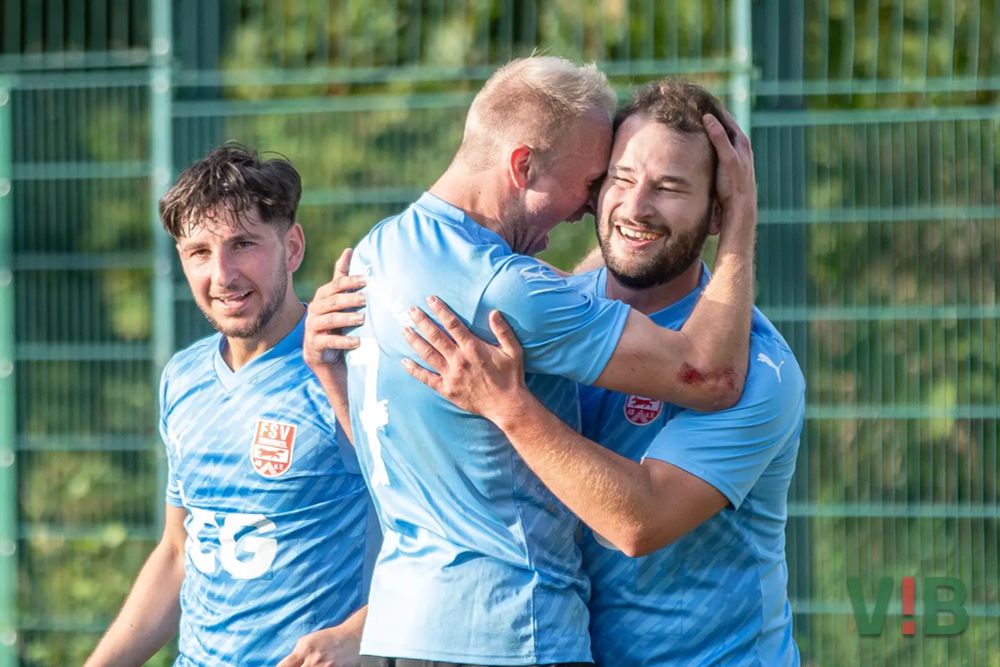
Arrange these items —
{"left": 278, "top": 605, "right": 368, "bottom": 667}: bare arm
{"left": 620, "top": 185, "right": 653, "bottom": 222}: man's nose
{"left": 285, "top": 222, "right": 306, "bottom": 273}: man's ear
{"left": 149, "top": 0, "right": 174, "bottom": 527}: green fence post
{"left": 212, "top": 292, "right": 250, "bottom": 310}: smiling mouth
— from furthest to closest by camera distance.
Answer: {"left": 149, "top": 0, "right": 174, "bottom": 527}: green fence post → {"left": 285, "top": 222, "right": 306, "bottom": 273}: man's ear → {"left": 212, "top": 292, "right": 250, "bottom": 310}: smiling mouth → {"left": 278, "top": 605, "right": 368, "bottom": 667}: bare arm → {"left": 620, "top": 185, "right": 653, "bottom": 222}: man's nose

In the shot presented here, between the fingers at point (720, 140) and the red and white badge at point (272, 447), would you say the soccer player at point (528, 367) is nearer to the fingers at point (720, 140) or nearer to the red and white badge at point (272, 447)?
the fingers at point (720, 140)

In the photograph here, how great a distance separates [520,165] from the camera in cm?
332

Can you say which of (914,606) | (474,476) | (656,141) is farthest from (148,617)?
(914,606)

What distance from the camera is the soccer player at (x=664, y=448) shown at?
10.3ft

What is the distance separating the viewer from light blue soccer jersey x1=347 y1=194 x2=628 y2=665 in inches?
124

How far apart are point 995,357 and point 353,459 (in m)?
3.39

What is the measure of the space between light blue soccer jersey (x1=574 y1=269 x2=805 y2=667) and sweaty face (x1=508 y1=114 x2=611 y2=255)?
15.1 inches

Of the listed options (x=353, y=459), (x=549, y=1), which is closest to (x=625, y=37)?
(x=549, y=1)

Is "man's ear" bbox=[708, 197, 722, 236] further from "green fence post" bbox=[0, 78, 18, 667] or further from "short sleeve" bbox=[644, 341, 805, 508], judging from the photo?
"green fence post" bbox=[0, 78, 18, 667]

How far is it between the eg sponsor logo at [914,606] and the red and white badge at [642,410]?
3413 mm

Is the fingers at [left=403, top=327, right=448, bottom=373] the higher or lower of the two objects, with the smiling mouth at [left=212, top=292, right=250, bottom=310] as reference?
higher

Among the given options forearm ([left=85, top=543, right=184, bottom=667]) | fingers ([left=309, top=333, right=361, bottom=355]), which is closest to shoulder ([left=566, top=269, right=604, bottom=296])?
fingers ([left=309, top=333, right=361, bottom=355])

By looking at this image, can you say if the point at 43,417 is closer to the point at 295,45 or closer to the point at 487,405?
the point at 295,45

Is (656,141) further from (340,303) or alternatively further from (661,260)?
(340,303)
